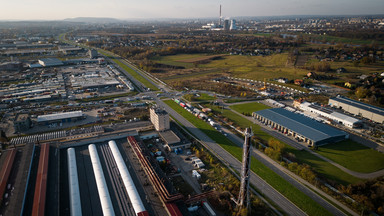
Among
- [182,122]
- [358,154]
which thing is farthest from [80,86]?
[358,154]

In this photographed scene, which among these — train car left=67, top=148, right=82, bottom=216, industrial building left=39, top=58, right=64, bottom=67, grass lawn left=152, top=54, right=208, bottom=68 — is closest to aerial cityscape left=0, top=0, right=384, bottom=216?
train car left=67, top=148, right=82, bottom=216

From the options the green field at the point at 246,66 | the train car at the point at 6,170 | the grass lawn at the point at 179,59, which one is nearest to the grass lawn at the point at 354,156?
the train car at the point at 6,170

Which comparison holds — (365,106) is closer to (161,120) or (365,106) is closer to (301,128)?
(301,128)

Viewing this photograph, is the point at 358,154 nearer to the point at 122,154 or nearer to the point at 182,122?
the point at 182,122

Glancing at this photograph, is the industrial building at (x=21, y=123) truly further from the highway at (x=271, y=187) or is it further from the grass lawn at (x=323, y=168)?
the grass lawn at (x=323, y=168)

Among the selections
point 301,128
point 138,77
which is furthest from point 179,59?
point 301,128

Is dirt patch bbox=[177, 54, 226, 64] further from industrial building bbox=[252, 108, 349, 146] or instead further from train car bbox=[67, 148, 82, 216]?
train car bbox=[67, 148, 82, 216]
